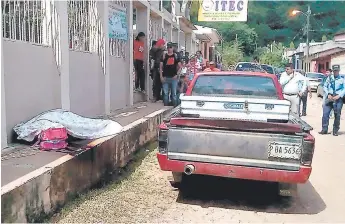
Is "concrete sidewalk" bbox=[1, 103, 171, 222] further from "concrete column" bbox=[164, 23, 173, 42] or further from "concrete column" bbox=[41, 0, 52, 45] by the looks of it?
"concrete column" bbox=[164, 23, 173, 42]

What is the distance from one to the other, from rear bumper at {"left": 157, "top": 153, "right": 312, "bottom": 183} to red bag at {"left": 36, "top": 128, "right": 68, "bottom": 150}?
133 centimetres

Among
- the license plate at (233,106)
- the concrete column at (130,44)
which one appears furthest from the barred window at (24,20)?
the concrete column at (130,44)

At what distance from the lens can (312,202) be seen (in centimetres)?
559

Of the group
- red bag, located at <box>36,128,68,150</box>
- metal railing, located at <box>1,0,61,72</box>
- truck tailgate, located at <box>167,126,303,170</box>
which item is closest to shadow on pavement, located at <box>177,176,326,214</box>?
truck tailgate, located at <box>167,126,303,170</box>

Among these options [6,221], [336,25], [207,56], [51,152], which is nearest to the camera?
[6,221]

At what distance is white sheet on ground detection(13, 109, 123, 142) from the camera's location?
18.7 feet

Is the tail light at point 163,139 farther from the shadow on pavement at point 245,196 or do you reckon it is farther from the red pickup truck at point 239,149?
the shadow on pavement at point 245,196

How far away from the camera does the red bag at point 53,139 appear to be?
17.9 ft

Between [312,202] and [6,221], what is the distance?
382 centimetres

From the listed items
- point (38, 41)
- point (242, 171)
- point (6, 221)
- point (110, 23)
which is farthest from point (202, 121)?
point (110, 23)

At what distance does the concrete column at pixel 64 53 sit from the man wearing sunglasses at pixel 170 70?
4355 millimetres

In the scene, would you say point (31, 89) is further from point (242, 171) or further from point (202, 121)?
point (242, 171)

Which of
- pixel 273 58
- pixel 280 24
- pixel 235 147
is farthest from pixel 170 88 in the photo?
pixel 280 24

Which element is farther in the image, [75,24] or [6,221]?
[75,24]
